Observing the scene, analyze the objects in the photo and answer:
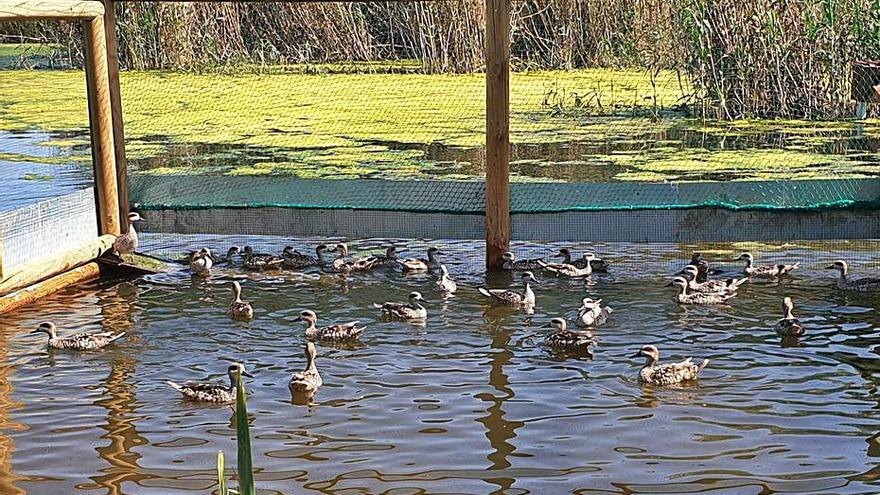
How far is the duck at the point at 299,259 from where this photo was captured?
349 inches

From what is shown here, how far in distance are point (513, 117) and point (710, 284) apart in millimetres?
6708

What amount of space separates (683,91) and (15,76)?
33.5 ft

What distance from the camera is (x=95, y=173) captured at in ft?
29.6

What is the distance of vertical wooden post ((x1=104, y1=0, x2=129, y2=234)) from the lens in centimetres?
903

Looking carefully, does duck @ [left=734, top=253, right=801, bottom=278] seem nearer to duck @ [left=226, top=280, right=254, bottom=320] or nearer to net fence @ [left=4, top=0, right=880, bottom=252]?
net fence @ [left=4, top=0, right=880, bottom=252]

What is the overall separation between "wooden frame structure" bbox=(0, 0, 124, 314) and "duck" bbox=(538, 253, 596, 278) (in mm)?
3186

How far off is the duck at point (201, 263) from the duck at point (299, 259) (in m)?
0.53

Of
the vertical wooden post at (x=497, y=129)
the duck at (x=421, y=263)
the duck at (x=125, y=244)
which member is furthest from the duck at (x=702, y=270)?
the duck at (x=125, y=244)

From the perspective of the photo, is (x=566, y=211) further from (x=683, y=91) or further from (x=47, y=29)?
(x=47, y=29)

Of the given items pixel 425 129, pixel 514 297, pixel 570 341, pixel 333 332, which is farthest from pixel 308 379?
pixel 425 129

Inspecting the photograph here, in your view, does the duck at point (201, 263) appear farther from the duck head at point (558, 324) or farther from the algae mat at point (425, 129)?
the duck head at point (558, 324)

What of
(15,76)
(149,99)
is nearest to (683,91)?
(149,99)

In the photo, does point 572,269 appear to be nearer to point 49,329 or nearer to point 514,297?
point 514,297

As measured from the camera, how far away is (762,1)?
12.7 metres
